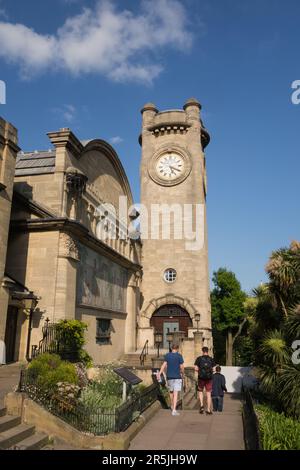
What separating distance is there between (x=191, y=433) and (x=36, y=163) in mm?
16274

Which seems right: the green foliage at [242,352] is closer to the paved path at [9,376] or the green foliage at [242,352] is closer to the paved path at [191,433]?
the paved path at [9,376]

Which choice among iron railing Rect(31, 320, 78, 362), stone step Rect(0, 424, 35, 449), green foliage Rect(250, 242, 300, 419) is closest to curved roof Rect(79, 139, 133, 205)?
iron railing Rect(31, 320, 78, 362)

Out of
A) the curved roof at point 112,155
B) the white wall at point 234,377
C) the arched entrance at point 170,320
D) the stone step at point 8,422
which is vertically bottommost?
the white wall at point 234,377

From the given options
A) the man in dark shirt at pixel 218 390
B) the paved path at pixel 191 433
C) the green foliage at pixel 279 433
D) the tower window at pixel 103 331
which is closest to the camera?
the green foliage at pixel 279 433

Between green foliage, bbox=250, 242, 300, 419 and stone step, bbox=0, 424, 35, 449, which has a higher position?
green foliage, bbox=250, 242, 300, 419

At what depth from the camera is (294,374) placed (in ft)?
32.8

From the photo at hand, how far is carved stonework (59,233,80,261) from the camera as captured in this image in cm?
1773

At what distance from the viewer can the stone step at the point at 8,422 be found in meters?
7.74

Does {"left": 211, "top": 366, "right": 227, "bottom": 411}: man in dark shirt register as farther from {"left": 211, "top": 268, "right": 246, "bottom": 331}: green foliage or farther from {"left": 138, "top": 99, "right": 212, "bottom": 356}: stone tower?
{"left": 211, "top": 268, "right": 246, "bottom": 331}: green foliage

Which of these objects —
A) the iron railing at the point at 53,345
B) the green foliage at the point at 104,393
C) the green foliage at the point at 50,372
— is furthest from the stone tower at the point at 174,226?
the green foliage at the point at 50,372

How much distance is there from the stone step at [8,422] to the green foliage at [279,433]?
500 centimetres

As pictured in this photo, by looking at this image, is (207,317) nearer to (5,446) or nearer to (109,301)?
(109,301)

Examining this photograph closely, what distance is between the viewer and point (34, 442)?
767cm

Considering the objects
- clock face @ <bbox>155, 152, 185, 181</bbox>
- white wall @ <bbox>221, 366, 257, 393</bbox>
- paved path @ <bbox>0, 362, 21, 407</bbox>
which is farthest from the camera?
clock face @ <bbox>155, 152, 185, 181</bbox>
